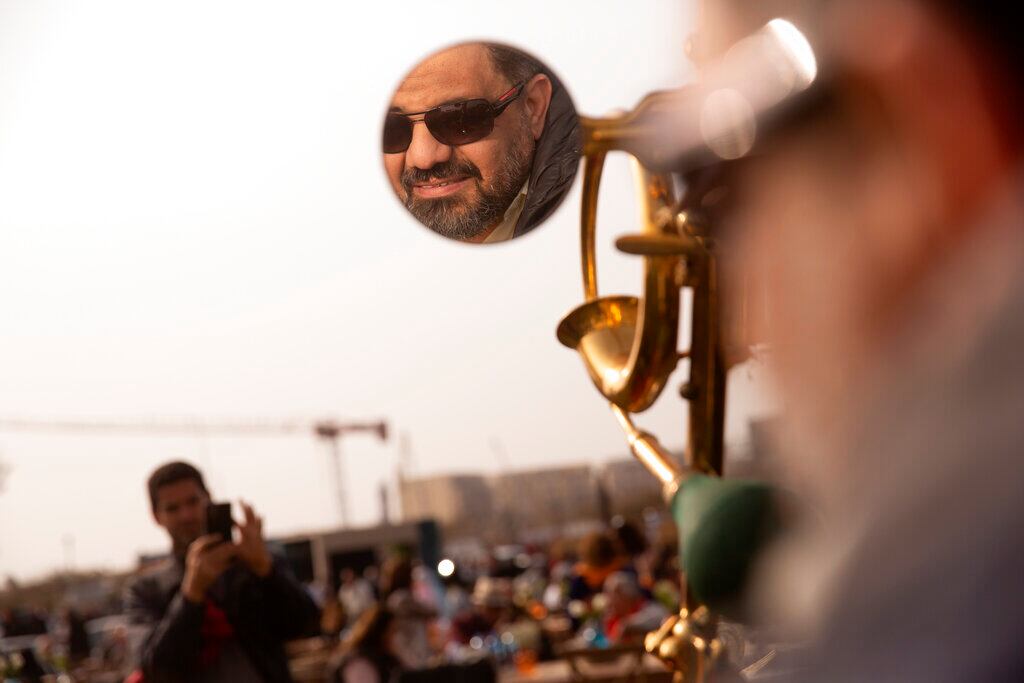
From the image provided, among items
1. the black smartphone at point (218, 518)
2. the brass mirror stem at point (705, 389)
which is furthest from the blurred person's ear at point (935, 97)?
the black smartphone at point (218, 518)

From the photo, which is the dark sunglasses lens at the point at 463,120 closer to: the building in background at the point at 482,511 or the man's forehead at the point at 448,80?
the man's forehead at the point at 448,80

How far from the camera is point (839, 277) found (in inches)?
17.3

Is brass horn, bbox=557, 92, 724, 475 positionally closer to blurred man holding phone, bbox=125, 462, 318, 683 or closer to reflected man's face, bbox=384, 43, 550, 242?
reflected man's face, bbox=384, 43, 550, 242

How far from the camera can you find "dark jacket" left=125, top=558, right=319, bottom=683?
2330 mm

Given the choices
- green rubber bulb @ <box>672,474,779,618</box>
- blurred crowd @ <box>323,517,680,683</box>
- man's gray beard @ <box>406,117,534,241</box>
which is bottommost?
blurred crowd @ <box>323,517,680,683</box>

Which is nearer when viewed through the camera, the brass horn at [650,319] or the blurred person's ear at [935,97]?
the blurred person's ear at [935,97]

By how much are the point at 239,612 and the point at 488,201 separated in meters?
1.81

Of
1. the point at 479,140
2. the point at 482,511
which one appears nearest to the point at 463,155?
the point at 479,140

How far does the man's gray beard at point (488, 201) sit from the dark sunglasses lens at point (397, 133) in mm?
35

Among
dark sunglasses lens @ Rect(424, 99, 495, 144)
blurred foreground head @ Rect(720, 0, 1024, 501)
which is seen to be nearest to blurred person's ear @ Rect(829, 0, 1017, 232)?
blurred foreground head @ Rect(720, 0, 1024, 501)

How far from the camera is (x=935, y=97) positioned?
1.38 ft

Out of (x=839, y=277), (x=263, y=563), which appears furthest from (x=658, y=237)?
(x=263, y=563)

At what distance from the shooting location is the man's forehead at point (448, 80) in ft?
2.65

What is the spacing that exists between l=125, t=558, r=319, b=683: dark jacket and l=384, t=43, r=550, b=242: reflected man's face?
1696mm
